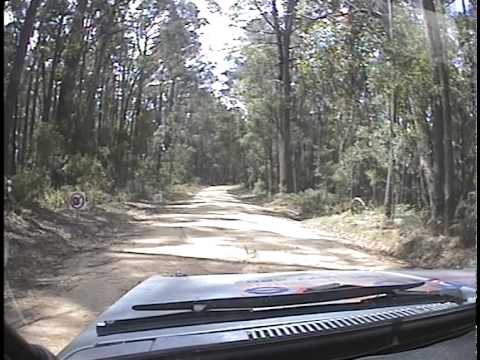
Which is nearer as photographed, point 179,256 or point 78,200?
point 78,200

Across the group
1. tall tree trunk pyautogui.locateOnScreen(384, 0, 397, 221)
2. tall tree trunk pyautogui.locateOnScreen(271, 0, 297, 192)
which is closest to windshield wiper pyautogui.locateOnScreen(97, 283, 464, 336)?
tall tree trunk pyautogui.locateOnScreen(384, 0, 397, 221)

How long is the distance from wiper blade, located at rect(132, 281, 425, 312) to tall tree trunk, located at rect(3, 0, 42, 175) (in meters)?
0.81

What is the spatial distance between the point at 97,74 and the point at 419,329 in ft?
6.50

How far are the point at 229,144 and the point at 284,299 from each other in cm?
150

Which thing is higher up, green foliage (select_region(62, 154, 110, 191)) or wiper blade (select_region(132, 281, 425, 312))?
green foliage (select_region(62, 154, 110, 191))

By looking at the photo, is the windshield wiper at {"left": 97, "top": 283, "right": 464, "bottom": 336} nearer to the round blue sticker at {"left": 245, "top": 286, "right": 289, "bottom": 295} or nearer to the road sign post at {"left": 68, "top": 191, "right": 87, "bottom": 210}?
the round blue sticker at {"left": 245, "top": 286, "right": 289, "bottom": 295}

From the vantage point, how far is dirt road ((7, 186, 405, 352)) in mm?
2568

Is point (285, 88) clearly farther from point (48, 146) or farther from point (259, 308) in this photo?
point (259, 308)

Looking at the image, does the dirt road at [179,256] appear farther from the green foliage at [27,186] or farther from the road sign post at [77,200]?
the green foliage at [27,186]

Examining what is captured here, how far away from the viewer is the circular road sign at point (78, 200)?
2850 millimetres

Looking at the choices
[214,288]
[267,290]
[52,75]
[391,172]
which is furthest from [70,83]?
[391,172]

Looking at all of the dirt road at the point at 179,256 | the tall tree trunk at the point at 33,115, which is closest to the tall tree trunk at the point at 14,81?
the tall tree trunk at the point at 33,115

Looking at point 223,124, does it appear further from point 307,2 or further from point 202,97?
point 307,2

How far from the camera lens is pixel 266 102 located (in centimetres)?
381
